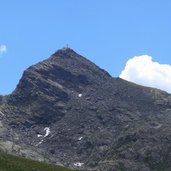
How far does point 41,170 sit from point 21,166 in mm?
2993

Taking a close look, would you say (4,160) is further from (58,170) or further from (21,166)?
(58,170)

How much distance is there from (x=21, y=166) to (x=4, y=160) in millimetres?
2596

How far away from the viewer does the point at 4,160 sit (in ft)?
222

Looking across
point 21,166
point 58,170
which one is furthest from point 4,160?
point 58,170

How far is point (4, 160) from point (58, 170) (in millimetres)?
8901

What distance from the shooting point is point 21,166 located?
67500 mm

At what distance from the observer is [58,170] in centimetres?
7200

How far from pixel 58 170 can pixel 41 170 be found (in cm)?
431

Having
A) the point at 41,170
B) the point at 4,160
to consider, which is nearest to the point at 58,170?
the point at 41,170

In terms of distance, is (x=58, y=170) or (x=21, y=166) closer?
(x=21, y=166)

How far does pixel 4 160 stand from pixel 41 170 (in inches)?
216

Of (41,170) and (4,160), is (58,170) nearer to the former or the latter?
(41,170)
